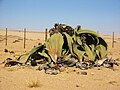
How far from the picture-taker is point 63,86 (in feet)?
24.0

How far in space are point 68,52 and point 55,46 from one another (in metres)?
0.75

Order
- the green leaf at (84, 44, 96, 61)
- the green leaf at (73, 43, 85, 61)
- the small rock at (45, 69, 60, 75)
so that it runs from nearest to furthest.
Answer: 1. the small rock at (45, 69, 60, 75)
2. the green leaf at (73, 43, 85, 61)
3. the green leaf at (84, 44, 96, 61)

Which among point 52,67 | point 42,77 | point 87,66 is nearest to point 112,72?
point 87,66

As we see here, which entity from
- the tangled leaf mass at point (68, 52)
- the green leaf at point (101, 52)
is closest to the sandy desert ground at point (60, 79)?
the tangled leaf mass at point (68, 52)

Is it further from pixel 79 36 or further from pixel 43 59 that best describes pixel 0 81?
pixel 79 36

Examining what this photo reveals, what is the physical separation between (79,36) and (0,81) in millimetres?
5323

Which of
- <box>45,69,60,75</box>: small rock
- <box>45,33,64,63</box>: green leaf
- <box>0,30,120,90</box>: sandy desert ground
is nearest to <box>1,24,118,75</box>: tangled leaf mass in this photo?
<box>45,33,64,63</box>: green leaf

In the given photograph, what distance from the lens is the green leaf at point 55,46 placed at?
1072cm

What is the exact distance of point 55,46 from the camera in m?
11.0

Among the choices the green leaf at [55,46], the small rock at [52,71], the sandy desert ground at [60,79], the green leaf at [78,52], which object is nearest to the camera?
the sandy desert ground at [60,79]

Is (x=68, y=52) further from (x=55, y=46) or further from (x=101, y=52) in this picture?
(x=101, y=52)

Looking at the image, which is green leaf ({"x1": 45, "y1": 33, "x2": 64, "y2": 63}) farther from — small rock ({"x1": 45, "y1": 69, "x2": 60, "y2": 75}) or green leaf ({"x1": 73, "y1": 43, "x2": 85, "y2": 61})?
small rock ({"x1": 45, "y1": 69, "x2": 60, "y2": 75})

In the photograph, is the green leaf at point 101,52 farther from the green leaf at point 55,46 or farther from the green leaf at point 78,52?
the green leaf at point 55,46

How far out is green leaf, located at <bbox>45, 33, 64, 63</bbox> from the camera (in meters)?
10.7
